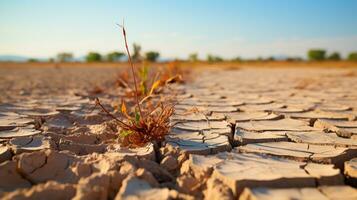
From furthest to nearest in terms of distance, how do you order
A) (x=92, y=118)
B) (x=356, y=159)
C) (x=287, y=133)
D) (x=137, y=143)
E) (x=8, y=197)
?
(x=92, y=118), (x=287, y=133), (x=137, y=143), (x=356, y=159), (x=8, y=197)

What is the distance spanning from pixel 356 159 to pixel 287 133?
48cm

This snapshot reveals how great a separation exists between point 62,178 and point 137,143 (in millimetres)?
439

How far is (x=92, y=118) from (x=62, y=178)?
1.19m

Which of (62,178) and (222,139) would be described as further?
(222,139)

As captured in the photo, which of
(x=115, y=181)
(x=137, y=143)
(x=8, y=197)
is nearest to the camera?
(x=8, y=197)

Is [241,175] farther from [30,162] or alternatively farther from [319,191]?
[30,162]

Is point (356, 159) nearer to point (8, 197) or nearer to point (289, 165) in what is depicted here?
point (289, 165)

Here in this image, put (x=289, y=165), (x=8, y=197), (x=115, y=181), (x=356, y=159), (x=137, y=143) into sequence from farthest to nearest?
(x=137, y=143), (x=356, y=159), (x=289, y=165), (x=115, y=181), (x=8, y=197)

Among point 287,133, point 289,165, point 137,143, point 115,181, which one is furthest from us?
point 287,133

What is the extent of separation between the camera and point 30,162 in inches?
56.4

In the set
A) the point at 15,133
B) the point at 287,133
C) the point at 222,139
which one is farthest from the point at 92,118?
the point at 287,133

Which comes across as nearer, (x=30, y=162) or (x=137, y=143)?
A: (x=30, y=162)

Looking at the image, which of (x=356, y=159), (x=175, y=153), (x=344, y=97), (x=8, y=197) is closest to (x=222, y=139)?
(x=175, y=153)

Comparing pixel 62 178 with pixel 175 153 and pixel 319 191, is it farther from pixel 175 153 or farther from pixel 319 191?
pixel 319 191
